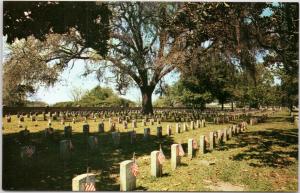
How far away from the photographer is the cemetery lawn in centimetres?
661

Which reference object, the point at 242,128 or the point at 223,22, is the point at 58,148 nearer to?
the point at 223,22

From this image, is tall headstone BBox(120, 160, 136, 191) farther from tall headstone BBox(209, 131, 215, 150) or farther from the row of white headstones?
tall headstone BBox(209, 131, 215, 150)

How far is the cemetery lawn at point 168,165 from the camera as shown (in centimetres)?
661

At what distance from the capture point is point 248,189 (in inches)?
258

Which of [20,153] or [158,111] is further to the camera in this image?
[158,111]

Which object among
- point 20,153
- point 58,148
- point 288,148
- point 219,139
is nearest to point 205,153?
point 219,139

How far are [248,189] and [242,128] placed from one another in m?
Answer: 4.55

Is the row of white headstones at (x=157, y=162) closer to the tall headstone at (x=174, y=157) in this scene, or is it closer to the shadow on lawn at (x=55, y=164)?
the tall headstone at (x=174, y=157)

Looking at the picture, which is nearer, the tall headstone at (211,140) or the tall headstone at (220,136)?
the tall headstone at (211,140)

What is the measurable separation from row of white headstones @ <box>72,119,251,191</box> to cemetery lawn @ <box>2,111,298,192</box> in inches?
6.4

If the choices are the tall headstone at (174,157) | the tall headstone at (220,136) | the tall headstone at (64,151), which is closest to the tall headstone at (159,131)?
the tall headstone at (220,136)

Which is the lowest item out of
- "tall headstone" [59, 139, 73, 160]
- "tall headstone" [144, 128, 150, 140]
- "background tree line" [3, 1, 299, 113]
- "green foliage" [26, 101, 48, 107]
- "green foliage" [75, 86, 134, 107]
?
"tall headstone" [59, 139, 73, 160]

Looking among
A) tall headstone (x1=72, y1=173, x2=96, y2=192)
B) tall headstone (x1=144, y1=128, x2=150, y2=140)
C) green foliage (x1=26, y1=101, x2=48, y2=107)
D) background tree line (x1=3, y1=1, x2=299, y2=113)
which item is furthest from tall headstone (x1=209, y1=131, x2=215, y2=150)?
tall headstone (x1=72, y1=173, x2=96, y2=192)

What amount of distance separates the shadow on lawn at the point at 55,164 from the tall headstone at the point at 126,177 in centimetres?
20
